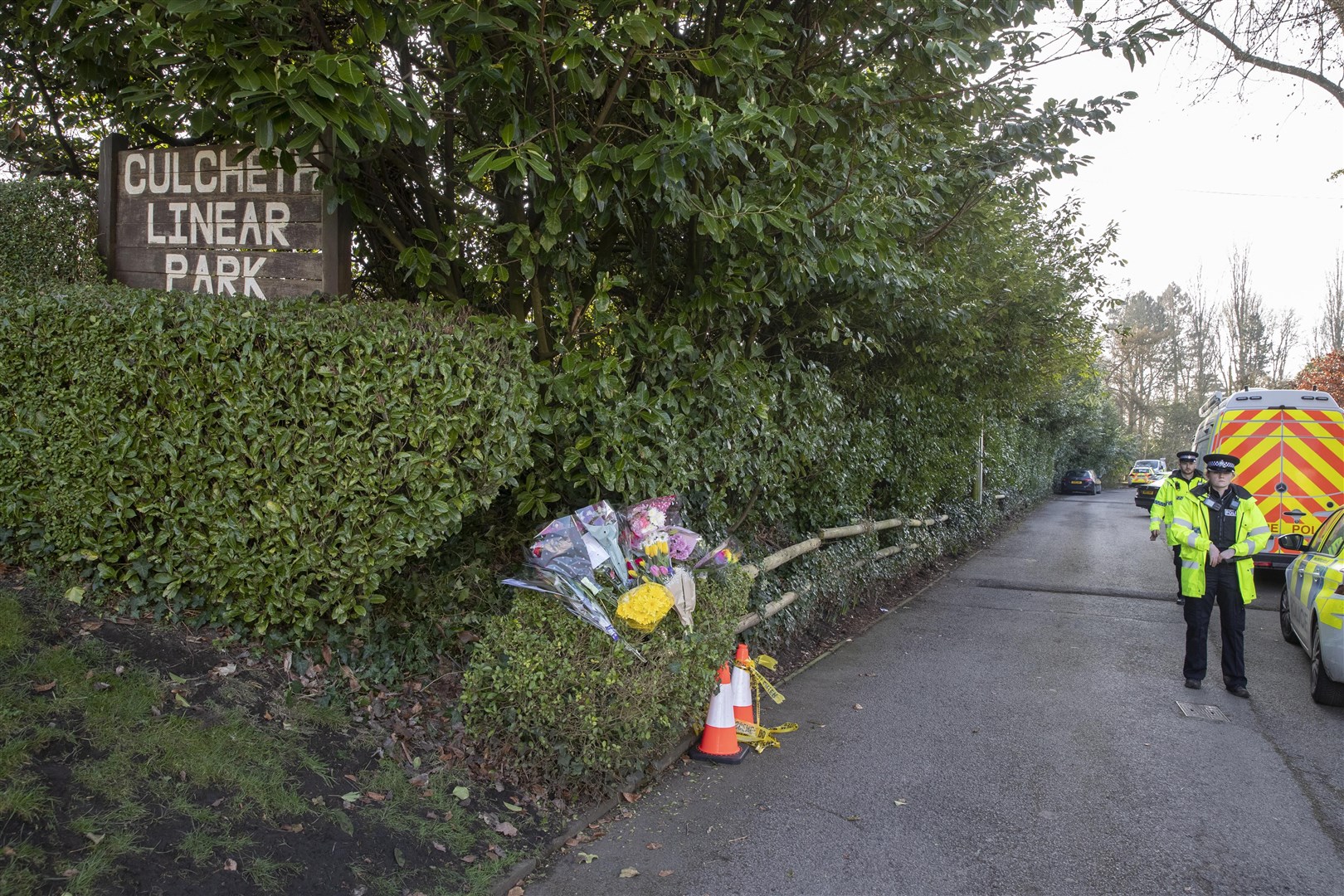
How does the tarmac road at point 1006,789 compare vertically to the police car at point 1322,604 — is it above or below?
below

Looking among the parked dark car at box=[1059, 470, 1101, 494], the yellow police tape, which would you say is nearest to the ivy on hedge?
the yellow police tape

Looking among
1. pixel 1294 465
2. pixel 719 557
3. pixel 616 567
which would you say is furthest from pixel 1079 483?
pixel 616 567

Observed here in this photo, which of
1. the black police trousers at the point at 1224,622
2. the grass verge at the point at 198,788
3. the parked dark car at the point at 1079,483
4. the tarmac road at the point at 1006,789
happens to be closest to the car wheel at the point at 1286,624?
the tarmac road at the point at 1006,789

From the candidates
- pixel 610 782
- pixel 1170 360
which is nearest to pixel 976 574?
pixel 610 782

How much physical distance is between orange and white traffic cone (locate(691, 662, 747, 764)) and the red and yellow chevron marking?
11.0 meters

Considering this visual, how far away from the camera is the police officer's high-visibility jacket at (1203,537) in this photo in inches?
295

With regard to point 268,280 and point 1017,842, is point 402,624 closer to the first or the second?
point 268,280

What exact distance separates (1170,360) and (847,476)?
204 ft

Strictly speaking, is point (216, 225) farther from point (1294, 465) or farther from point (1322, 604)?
point (1294, 465)

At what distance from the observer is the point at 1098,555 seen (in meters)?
17.6

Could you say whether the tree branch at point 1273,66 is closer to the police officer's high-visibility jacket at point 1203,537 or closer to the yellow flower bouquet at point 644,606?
the police officer's high-visibility jacket at point 1203,537

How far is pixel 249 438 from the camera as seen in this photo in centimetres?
456

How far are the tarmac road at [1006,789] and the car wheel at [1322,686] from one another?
9cm

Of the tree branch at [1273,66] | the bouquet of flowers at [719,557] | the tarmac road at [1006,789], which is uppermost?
the tree branch at [1273,66]
